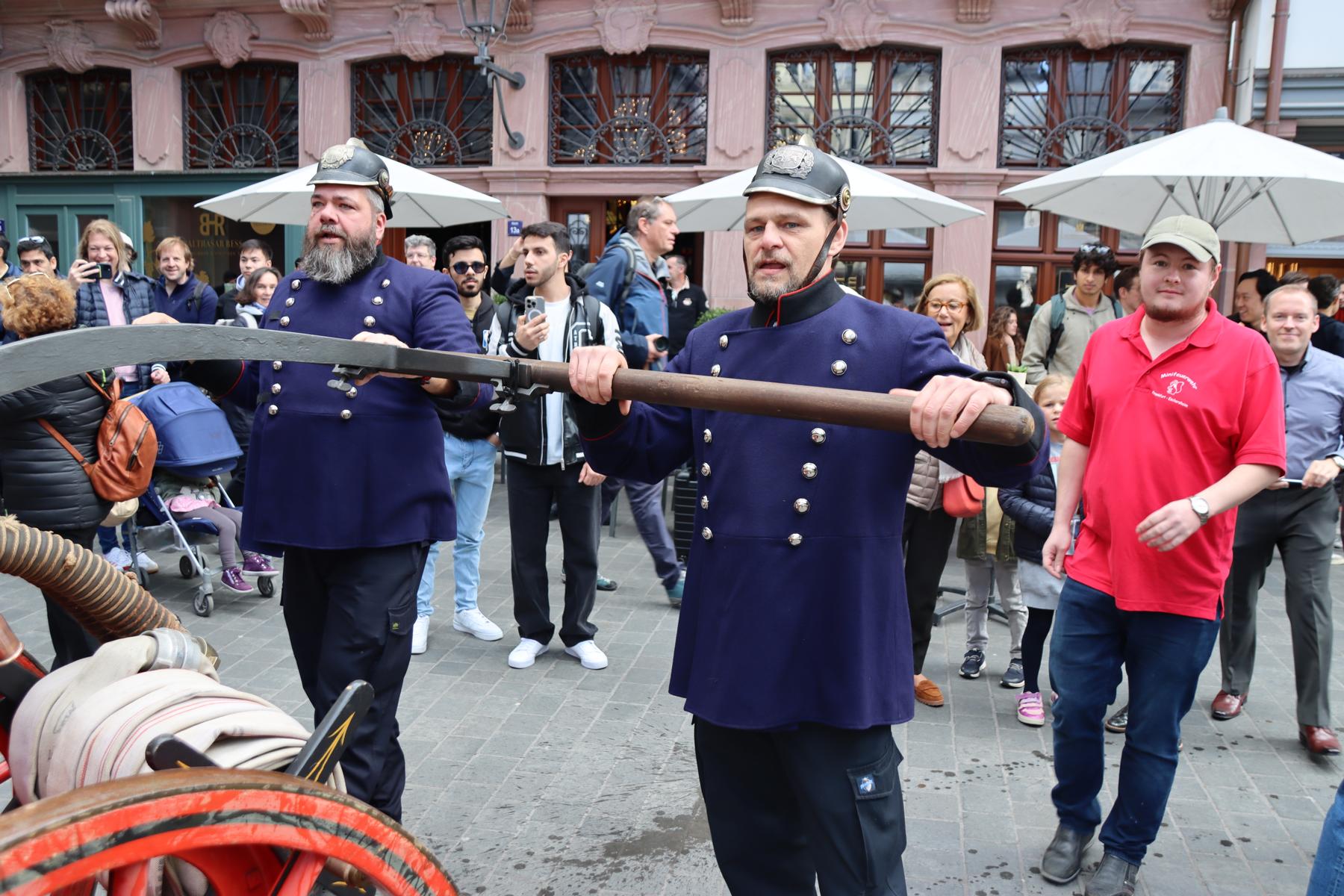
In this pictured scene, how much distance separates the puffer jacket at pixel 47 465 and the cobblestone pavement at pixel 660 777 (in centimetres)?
106

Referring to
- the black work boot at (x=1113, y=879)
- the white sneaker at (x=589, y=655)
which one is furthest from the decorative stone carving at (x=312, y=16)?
the black work boot at (x=1113, y=879)

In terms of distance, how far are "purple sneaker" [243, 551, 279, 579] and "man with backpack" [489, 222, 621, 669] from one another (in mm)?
1932

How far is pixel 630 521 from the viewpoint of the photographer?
9.30 m

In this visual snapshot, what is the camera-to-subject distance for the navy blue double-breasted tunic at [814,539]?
2430 millimetres

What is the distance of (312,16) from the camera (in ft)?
41.7

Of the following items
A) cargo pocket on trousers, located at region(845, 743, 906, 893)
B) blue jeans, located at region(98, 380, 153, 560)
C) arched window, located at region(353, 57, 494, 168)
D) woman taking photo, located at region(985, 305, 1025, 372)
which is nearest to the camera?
cargo pocket on trousers, located at region(845, 743, 906, 893)

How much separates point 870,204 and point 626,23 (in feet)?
17.6

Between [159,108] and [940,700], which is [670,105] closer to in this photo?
[159,108]

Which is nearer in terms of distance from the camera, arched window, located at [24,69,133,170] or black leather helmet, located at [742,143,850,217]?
black leather helmet, located at [742,143,850,217]

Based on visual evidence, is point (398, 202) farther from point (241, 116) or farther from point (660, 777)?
point (241, 116)

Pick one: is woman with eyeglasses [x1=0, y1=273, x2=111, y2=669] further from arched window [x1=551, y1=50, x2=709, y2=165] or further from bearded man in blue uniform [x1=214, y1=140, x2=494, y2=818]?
arched window [x1=551, y1=50, x2=709, y2=165]

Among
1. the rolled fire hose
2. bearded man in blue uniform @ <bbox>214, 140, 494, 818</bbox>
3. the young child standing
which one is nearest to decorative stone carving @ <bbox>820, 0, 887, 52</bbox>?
the young child standing

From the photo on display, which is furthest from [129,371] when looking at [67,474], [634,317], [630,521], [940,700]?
Result: [940,700]

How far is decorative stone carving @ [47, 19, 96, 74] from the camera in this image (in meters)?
13.6
